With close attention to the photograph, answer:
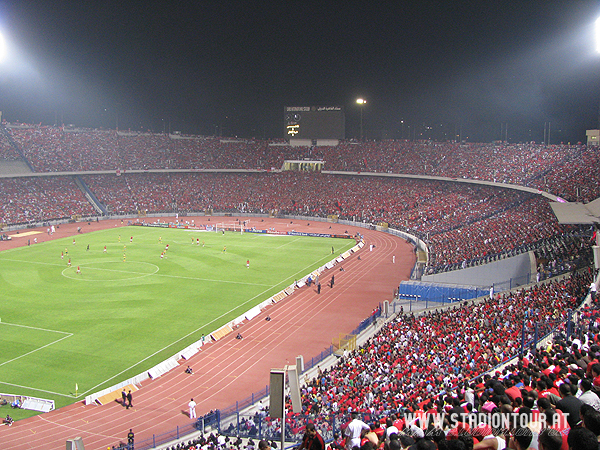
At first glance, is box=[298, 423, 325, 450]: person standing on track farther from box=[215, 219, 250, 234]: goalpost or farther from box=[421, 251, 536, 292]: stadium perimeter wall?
box=[215, 219, 250, 234]: goalpost

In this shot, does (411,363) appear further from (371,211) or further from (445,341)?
(371,211)

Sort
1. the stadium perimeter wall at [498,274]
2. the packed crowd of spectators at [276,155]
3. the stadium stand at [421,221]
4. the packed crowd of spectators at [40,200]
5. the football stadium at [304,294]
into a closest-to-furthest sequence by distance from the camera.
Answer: the stadium stand at [421,221] < the football stadium at [304,294] < the stadium perimeter wall at [498,274] < the packed crowd of spectators at [276,155] < the packed crowd of spectators at [40,200]

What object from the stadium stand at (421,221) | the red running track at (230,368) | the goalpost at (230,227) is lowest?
the red running track at (230,368)

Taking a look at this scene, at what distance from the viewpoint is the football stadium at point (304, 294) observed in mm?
12758

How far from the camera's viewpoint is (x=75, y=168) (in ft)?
274

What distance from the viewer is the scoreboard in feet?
301

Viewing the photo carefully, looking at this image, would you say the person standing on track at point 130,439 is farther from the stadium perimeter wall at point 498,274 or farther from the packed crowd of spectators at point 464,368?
the stadium perimeter wall at point 498,274

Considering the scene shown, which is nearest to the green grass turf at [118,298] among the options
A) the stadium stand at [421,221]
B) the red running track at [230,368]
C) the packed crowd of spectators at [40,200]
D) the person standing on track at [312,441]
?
the red running track at [230,368]

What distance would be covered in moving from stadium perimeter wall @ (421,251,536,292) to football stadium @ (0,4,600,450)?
0.14m

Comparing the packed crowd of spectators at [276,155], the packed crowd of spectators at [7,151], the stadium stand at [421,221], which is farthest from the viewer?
the packed crowd of spectators at [7,151]

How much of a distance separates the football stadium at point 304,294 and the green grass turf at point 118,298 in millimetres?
206

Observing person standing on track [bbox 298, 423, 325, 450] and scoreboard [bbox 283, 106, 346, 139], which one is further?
scoreboard [bbox 283, 106, 346, 139]

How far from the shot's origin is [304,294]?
40.9m

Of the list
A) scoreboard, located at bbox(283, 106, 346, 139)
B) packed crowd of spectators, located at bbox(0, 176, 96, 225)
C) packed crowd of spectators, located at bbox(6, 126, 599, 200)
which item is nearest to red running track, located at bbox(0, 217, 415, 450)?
packed crowd of spectators, located at bbox(6, 126, 599, 200)
